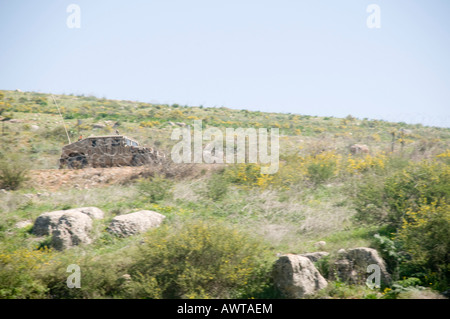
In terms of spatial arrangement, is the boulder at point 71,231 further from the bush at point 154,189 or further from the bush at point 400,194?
the bush at point 400,194

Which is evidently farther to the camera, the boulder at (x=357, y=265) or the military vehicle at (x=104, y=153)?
the military vehicle at (x=104, y=153)

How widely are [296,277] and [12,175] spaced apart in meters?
9.23

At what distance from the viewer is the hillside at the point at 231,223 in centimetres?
636

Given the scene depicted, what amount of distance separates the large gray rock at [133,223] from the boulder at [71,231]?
526 mm

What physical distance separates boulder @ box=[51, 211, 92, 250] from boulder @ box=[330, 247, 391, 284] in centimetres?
505

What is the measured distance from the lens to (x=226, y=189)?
1078cm

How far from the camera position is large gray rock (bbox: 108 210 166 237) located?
806 cm

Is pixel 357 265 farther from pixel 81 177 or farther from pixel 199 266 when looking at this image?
pixel 81 177

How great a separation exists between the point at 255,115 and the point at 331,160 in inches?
801

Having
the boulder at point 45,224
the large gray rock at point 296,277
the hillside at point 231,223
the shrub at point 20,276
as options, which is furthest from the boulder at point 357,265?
the boulder at point 45,224
